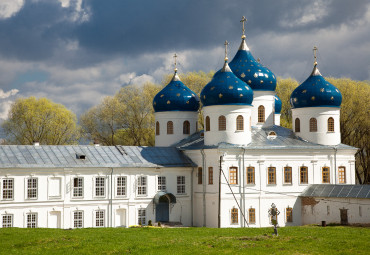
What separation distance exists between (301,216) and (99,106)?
85.2 ft

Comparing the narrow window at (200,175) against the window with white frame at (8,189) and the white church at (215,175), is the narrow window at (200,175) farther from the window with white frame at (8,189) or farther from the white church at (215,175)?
the window with white frame at (8,189)

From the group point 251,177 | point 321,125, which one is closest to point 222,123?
point 251,177

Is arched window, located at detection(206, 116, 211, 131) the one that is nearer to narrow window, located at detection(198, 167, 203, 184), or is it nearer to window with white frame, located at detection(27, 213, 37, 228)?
narrow window, located at detection(198, 167, 203, 184)

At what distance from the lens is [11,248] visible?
21.3 meters

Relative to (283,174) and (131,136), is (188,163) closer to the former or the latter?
(283,174)

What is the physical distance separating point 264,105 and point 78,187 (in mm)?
15012

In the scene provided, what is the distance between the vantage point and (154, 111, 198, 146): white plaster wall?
136 ft

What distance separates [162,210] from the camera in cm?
3638

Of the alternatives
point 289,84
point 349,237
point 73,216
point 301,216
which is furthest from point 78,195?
point 289,84

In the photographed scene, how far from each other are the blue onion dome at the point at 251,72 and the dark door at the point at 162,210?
10726 mm

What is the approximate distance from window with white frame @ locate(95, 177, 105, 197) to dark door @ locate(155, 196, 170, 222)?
152 inches

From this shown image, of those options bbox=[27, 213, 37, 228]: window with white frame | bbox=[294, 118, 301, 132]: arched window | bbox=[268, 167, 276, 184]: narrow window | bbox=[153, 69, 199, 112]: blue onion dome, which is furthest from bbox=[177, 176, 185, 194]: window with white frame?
bbox=[27, 213, 37, 228]: window with white frame

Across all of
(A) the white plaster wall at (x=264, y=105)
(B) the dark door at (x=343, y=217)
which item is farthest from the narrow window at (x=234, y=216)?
(A) the white plaster wall at (x=264, y=105)

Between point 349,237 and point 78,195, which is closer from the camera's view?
point 349,237
